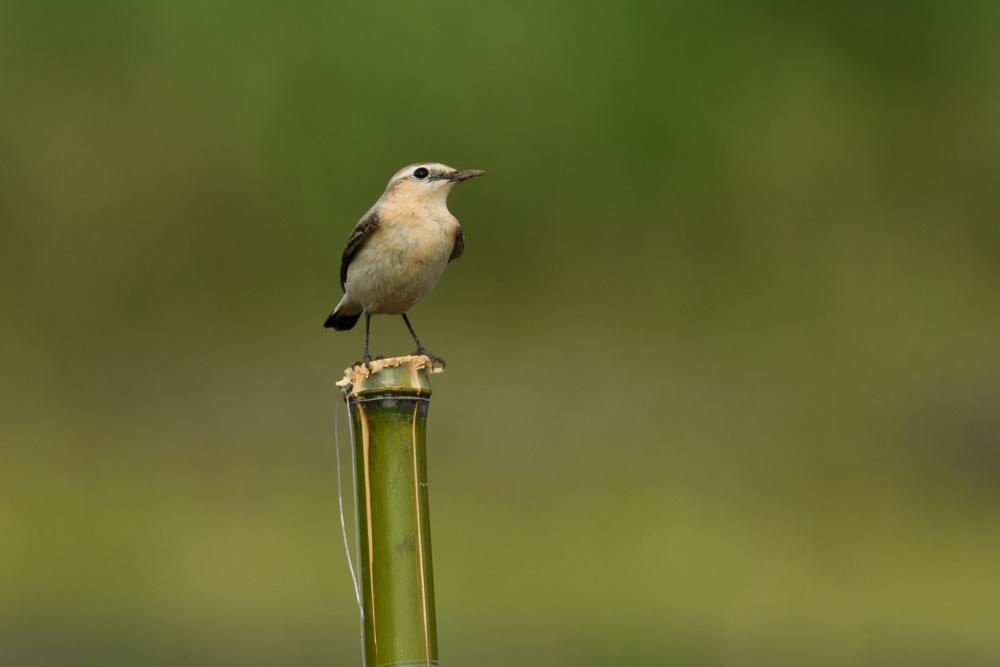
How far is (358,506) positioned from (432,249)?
8.51 ft

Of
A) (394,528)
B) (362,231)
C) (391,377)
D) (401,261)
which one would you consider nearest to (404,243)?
(401,261)

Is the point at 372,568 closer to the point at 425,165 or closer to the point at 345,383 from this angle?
the point at 345,383

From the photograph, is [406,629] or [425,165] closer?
[406,629]

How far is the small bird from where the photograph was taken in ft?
22.0

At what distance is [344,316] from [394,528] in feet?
12.5

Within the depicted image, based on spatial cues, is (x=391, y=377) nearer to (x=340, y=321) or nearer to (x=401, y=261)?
(x=401, y=261)

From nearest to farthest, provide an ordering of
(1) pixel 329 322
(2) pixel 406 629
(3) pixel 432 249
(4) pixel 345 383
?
(2) pixel 406 629
(4) pixel 345 383
(3) pixel 432 249
(1) pixel 329 322

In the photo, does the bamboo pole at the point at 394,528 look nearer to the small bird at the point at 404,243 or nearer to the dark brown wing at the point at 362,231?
the small bird at the point at 404,243

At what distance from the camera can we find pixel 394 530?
4387 millimetres

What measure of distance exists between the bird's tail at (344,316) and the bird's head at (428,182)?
3.13 feet

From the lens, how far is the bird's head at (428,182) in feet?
23.4

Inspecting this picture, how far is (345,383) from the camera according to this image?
4.86 metres

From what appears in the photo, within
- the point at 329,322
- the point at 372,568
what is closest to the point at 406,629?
the point at 372,568

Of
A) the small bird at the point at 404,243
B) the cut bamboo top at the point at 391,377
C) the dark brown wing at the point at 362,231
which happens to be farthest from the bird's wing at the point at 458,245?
the cut bamboo top at the point at 391,377
